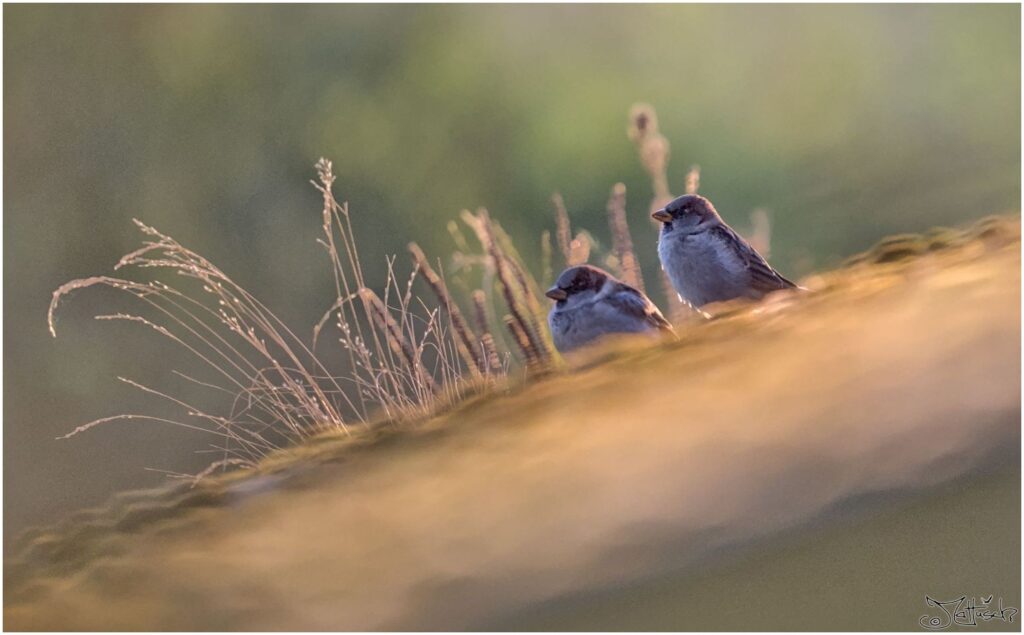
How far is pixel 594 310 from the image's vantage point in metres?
1.99

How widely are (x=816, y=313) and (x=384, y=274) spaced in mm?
950

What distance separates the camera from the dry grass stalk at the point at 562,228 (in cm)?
213

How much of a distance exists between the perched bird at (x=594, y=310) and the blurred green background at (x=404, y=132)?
0.13 meters

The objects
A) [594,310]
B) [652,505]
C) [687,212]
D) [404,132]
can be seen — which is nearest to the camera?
[652,505]

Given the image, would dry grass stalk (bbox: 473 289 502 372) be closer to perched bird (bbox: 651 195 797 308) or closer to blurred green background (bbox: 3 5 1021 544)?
blurred green background (bbox: 3 5 1021 544)

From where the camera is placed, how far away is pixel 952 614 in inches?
74.0

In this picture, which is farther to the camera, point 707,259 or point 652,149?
point 652,149

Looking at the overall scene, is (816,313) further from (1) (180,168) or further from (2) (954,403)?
(1) (180,168)

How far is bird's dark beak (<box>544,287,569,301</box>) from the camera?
2.02 metres

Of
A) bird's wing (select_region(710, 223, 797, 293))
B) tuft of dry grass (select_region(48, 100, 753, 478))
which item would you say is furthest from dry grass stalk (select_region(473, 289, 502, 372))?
bird's wing (select_region(710, 223, 797, 293))

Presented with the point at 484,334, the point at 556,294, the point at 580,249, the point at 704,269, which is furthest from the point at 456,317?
the point at 704,269

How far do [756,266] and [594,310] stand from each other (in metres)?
0.38
